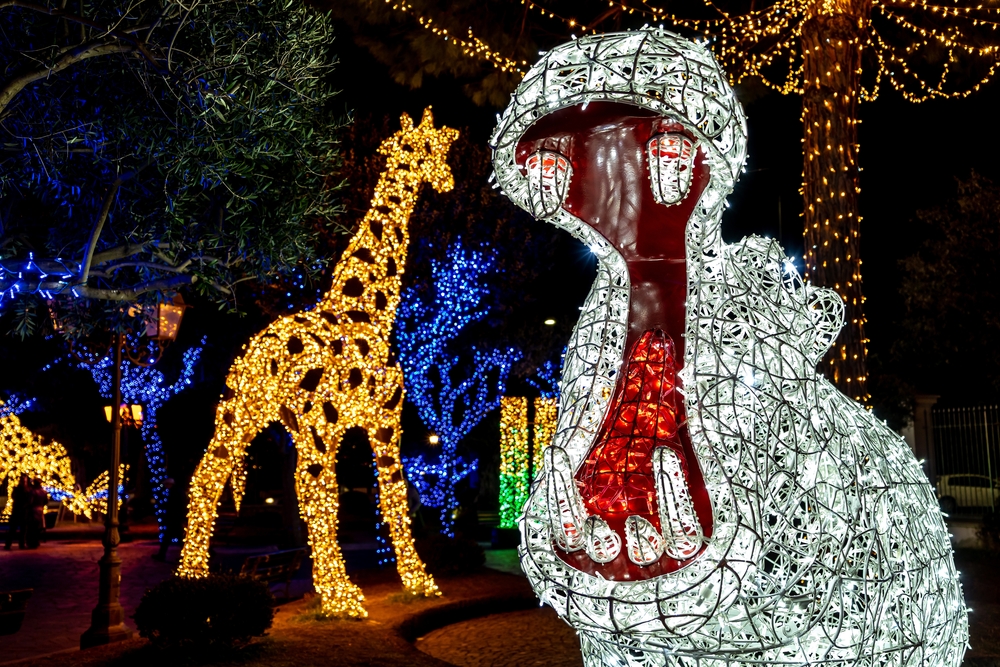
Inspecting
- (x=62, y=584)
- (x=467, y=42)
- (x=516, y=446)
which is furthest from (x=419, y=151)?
(x=516, y=446)

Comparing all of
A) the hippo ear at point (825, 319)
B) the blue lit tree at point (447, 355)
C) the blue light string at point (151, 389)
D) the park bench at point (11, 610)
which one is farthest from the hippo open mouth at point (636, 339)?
the blue light string at point (151, 389)

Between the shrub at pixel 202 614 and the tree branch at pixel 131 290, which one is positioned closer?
the tree branch at pixel 131 290

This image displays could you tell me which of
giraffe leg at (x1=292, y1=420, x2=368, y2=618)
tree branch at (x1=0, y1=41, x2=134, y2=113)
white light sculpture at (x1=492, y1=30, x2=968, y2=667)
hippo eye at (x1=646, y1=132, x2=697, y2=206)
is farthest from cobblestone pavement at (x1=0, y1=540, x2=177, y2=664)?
hippo eye at (x1=646, y1=132, x2=697, y2=206)

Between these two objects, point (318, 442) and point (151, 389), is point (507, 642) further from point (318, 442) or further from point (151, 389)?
point (151, 389)

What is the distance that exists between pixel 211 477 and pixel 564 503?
277 inches

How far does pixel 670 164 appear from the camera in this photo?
10.1ft

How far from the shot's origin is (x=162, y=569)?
16.3 m

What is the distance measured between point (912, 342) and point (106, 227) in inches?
633

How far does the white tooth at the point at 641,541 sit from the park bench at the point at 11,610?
22.2 ft

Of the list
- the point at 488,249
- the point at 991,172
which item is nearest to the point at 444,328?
the point at 488,249

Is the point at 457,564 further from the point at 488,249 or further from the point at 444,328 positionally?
the point at 488,249

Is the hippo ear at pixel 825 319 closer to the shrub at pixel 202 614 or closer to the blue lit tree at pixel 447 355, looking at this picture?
the shrub at pixel 202 614

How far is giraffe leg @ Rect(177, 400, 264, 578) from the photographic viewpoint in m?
8.87

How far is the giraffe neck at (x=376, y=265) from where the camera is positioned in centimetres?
986
